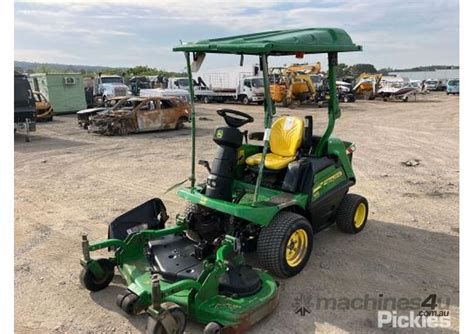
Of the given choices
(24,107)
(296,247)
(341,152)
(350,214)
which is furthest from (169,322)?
(24,107)

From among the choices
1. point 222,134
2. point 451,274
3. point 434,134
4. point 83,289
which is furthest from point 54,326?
point 434,134

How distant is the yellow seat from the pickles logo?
418 mm

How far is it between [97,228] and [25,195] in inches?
95.2

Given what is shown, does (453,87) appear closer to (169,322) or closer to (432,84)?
(432,84)

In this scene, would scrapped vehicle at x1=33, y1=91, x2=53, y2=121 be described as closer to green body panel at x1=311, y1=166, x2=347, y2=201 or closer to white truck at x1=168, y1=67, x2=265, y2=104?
white truck at x1=168, y1=67, x2=265, y2=104

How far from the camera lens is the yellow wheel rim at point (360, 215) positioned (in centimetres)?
550

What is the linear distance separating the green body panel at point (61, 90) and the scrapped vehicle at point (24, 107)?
7.45 metres

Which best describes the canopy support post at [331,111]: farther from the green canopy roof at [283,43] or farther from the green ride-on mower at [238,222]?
A: the green canopy roof at [283,43]

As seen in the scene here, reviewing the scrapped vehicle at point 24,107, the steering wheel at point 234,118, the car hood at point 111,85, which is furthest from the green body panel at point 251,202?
the car hood at point 111,85

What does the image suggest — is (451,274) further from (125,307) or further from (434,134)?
(434,134)

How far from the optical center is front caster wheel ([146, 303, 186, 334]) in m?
3.07

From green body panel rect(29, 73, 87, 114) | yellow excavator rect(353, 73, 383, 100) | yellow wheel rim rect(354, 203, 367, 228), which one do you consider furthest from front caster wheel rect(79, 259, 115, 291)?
yellow excavator rect(353, 73, 383, 100)

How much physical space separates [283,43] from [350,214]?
2.48 m

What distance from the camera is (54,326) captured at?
3605 mm
